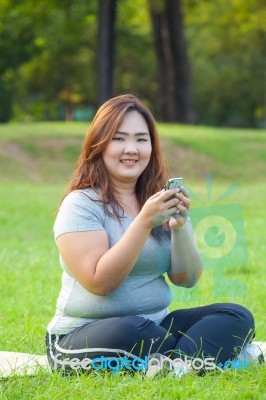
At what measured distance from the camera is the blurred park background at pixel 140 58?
1049 inches

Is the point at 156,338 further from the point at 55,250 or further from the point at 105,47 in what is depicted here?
the point at 105,47

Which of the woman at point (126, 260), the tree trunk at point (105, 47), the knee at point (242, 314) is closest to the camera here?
the woman at point (126, 260)

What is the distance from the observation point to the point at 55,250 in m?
8.20

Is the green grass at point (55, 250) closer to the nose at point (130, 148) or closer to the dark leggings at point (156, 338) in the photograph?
the dark leggings at point (156, 338)

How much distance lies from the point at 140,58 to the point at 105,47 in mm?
20781

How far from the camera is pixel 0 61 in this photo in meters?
Answer: 29.9

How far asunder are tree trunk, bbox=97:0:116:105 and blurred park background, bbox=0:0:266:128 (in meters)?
0.03

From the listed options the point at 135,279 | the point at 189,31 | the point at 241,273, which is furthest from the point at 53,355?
the point at 189,31

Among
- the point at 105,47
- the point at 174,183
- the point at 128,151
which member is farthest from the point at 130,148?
A: the point at 105,47

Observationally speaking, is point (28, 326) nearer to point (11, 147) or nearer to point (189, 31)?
point (11, 147)

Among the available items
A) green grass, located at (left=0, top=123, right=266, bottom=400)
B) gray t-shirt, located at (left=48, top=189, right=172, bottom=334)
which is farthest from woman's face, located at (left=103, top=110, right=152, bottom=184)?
Answer: green grass, located at (left=0, top=123, right=266, bottom=400)

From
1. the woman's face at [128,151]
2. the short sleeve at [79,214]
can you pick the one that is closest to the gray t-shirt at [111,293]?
the short sleeve at [79,214]

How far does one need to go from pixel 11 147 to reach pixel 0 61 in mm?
11664

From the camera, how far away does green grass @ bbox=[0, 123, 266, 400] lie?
3365mm
